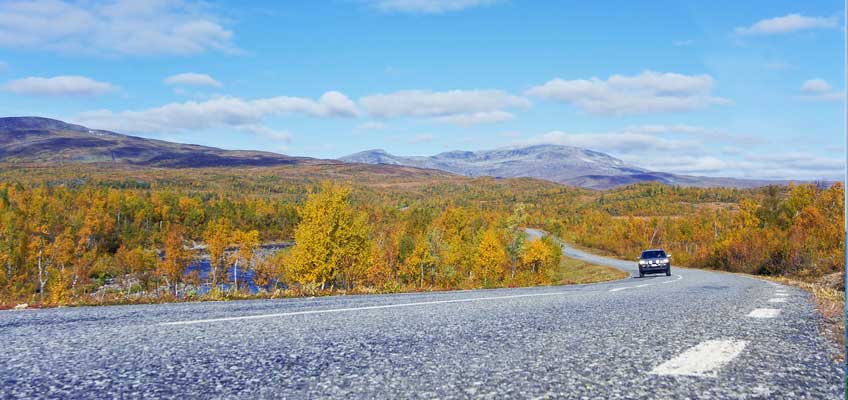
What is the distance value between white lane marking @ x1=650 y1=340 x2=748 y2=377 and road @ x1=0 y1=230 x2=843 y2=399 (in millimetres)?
16

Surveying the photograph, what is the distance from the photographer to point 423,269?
8306 cm

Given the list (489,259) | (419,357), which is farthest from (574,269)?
(419,357)

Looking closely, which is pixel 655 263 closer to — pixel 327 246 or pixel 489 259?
pixel 327 246

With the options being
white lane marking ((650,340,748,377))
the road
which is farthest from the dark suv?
white lane marking ((650,340,748,377))

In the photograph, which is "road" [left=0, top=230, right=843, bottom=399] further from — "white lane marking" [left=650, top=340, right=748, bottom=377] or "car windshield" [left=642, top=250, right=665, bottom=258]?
"car windshield" [left=642, top=250, right=665, bottom=258]

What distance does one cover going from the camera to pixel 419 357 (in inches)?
187

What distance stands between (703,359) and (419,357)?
2.51m

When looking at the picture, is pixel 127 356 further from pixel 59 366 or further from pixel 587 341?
pixel 587 341

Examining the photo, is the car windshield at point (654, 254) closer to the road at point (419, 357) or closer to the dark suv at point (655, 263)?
the dark suv at point (655, 263)

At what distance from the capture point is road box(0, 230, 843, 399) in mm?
3674

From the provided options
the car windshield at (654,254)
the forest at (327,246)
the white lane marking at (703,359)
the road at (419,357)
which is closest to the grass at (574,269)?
the forest at (327,246)

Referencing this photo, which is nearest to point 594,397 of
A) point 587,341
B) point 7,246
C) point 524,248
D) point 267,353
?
point 587,341

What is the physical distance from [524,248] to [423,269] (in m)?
16.6

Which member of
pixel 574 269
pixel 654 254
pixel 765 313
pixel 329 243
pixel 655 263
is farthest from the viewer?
pixel 574 269
